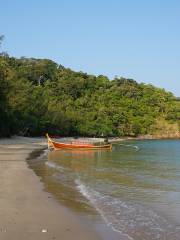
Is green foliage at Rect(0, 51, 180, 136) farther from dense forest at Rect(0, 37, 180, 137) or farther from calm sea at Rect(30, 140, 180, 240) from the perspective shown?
calm sea at Rect(30, 140, 180, 240)

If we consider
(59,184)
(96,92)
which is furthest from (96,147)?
(96,92)

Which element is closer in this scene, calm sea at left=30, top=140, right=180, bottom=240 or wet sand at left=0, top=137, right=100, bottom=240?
wet sand at left=0, top=137, right=100, bottom=240

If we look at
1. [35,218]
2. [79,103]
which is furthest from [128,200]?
[79,103]

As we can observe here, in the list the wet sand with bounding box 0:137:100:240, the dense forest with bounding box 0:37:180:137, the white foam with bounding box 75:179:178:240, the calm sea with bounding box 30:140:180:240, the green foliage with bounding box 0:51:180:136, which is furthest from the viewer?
the dense forest with bounding box 0:37:180:137

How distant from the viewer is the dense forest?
84688mm

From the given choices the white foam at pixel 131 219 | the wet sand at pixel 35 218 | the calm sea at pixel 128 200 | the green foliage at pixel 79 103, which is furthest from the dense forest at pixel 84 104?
the white foam at pixel 131 219

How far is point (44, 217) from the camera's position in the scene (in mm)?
11000

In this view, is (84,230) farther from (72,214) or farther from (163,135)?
(163,135)

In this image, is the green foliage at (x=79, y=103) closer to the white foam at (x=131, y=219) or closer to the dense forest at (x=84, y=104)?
the dense forest at (x=84, y=104)

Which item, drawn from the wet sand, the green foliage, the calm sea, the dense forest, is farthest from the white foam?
the dense forest

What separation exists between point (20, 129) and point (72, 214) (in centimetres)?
6171

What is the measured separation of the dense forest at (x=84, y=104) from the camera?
8469 centimetres

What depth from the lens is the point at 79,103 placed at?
129 meters

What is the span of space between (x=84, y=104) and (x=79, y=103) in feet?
6.21
